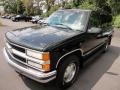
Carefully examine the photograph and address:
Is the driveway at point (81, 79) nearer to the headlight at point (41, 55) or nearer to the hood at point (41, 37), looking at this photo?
the headlight at point (41, 55)

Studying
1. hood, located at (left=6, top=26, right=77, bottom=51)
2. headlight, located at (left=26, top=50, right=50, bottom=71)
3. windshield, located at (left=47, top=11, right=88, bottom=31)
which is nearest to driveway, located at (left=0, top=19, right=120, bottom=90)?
headlight, located at (left=26, top=50, right=50, bottom=71)

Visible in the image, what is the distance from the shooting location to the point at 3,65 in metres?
5.17

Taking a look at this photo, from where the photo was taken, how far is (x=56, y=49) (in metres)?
3.32

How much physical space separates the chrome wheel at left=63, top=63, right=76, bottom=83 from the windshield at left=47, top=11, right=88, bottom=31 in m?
1.03

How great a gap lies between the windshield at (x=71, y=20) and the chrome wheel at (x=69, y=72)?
1032 mm

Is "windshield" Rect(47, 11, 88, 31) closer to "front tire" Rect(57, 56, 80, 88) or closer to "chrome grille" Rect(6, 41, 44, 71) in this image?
"front tire" Rect(57, 56, 80, 88)

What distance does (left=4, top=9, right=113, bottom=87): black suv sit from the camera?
10.7 feet

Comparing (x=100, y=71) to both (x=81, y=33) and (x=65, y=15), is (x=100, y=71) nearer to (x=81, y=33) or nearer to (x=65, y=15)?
(x=81, y=33)

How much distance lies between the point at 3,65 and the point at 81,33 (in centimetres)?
271

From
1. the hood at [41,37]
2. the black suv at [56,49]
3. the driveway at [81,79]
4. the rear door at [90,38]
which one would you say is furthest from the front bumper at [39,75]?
the rear door at [90,38]

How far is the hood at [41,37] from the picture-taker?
3.31 metres

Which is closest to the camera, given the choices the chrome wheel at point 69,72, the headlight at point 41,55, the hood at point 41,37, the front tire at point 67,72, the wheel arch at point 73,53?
the headlight at point 41,55

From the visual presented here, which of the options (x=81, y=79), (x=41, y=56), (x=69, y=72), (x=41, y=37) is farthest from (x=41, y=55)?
(x=81, y=79)

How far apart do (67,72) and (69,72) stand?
107mm
